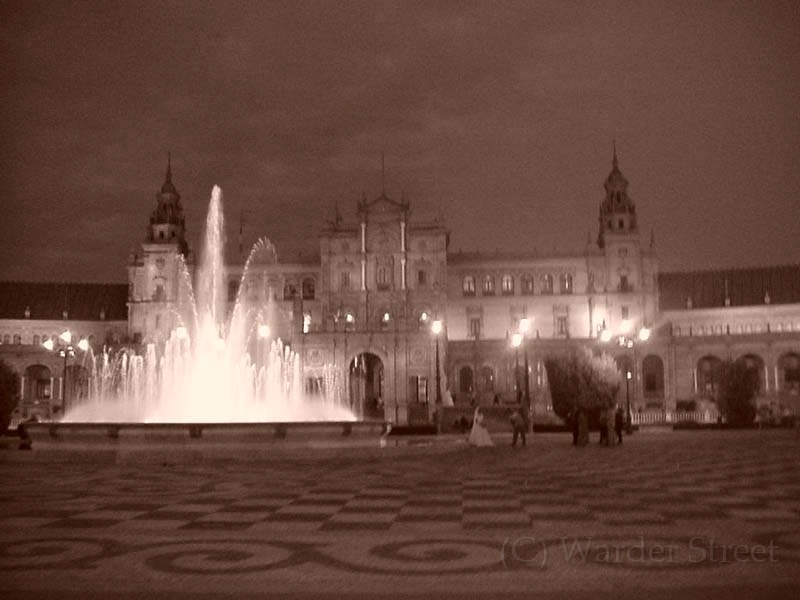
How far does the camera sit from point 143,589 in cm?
733

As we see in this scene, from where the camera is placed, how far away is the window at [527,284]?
10300 cm

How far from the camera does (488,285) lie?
104 meters

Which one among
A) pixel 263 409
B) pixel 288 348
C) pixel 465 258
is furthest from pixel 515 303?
pixel 263 409

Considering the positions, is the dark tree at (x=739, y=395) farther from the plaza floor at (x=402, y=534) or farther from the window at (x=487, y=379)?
the plaza floor at (x=402, y=534)

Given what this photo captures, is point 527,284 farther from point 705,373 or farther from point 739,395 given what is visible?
point 739,395

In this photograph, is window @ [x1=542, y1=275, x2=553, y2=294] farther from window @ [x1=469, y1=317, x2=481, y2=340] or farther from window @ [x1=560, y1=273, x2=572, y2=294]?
window @ [x1=469, y1=317, x2=481, y2=340]

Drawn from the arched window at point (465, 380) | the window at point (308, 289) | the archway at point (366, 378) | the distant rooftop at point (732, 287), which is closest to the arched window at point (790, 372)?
the distant rooftop at point (732, 287)

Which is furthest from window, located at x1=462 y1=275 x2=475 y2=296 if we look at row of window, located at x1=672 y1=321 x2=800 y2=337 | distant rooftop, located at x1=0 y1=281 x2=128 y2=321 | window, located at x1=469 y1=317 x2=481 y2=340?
distant rooftop, located at x1=0 y1=281 x2=128 y2=321

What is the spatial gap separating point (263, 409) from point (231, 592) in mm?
24841

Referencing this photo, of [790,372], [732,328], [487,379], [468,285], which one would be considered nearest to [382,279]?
[468,285]

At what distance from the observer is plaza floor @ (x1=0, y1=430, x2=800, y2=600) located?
7496mm

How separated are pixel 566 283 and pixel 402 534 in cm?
9452

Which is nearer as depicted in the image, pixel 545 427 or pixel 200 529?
pixel 200 529

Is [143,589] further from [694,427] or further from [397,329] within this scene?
[397,329]
